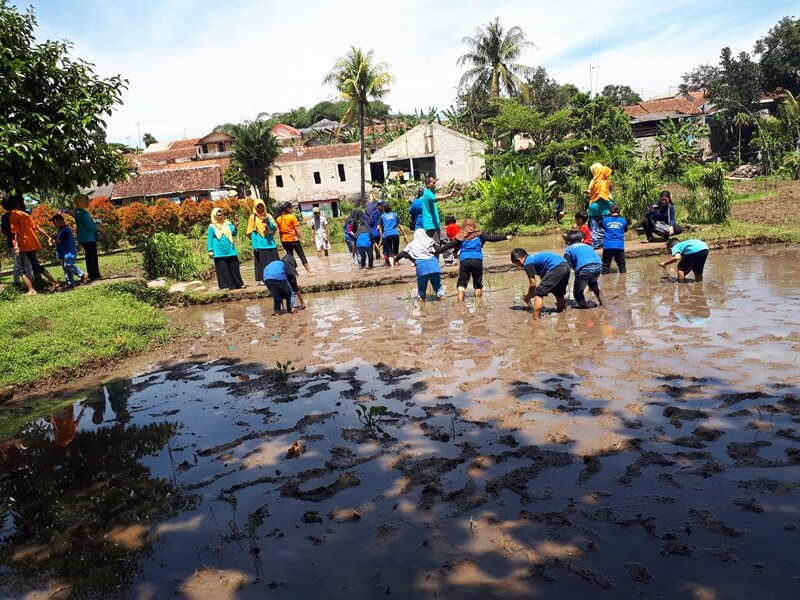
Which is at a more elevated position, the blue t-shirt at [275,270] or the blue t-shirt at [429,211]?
the blue t-shirt at [429,211]

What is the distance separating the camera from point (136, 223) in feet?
73.0

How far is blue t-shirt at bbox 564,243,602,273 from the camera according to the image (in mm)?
8289

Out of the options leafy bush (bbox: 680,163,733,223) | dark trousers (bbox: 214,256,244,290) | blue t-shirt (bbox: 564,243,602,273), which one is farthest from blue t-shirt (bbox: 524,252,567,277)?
leafy bush (bbox: 680,163,733,223)

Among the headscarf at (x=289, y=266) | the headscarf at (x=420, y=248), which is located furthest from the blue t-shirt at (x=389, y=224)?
the headscarf at (x=289, y=266)

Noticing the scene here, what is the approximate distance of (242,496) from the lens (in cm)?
413

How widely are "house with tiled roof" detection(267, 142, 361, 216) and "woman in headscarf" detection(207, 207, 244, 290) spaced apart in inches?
1265

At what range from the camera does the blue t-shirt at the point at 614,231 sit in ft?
34.3

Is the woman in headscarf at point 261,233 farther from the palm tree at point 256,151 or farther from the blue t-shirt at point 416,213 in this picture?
the palm tree at point 256,151

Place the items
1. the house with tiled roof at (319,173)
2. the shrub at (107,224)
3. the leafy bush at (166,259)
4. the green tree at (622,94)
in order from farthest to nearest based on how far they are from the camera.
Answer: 1. the green tree at (622,94)
2. the house with tiled roof at (319,173)
3. the shrub at (107,224)
4. the leafy bush at (166,259)

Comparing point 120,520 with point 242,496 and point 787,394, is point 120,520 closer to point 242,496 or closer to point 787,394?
point 242,496

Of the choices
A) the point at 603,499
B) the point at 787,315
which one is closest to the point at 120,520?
the point at 603,499

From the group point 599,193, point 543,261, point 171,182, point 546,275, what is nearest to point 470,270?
point 543,261

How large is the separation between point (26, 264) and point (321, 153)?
36.3 metres

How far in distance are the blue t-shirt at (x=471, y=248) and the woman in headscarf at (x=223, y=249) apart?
525cm
